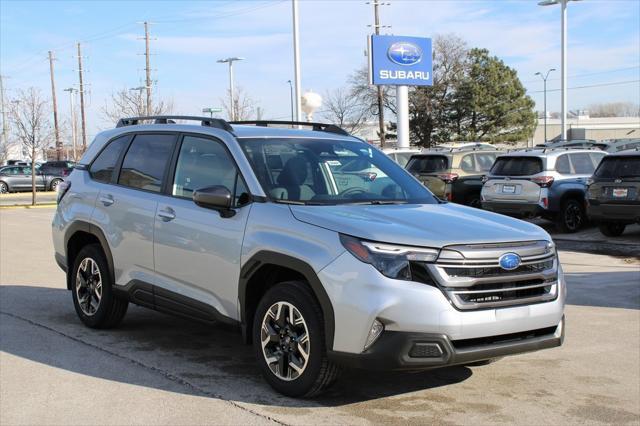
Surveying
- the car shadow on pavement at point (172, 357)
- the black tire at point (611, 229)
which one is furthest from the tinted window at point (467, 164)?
the car shadow on pavement at point (172, 357)

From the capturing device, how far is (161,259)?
18.5 ft

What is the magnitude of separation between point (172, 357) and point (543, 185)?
10965 millimetres

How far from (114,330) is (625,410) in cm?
437

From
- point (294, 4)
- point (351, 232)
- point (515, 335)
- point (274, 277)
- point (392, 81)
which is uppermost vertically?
point (294, 4)

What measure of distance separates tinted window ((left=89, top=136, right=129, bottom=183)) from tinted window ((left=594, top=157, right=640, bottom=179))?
9.85 m

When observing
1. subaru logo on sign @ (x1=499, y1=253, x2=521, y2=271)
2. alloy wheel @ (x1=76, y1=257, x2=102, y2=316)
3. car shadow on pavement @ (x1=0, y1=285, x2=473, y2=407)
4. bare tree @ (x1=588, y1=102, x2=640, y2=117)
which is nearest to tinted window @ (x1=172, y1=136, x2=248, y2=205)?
car shadow on pavement @ (x1=0, y1=285, x2=473, y2=407)

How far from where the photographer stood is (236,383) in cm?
504

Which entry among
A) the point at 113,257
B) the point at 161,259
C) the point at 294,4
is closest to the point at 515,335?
the point at 161,259

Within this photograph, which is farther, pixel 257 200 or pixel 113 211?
pixel 113 211

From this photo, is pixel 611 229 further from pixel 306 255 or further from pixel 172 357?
pixel 306 255

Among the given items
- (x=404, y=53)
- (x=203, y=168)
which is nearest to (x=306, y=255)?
(x=203, y=168)

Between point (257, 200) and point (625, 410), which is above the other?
point (257, 200)

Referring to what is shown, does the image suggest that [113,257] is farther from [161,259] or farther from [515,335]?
[515,335]

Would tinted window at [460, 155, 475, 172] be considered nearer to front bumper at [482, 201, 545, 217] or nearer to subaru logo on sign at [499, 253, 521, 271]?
front bumper at [482, 201, 545, 217]
